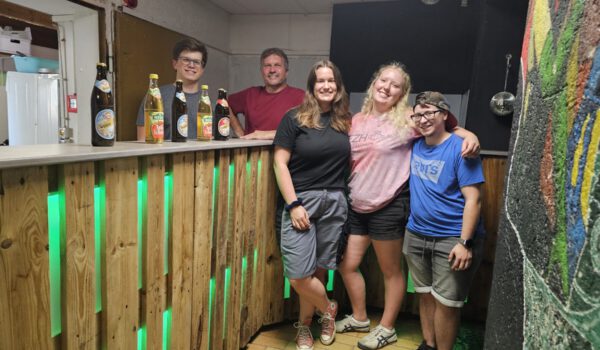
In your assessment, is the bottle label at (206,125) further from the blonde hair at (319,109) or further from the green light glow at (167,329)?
the green light glow at (167,329)

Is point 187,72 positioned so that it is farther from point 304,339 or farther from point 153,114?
point 304,339

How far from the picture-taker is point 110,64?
2.92 metres

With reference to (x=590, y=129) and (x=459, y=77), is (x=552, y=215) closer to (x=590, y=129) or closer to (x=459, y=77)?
(x=590, y=129)

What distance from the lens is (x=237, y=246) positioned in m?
1.92

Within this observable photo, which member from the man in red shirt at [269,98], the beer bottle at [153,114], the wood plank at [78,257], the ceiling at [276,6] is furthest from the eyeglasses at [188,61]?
the ceiling at [276,6]

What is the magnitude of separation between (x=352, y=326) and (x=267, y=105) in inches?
59.3

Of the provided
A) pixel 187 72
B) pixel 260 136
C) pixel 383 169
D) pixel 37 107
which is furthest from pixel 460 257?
pixel 37 107

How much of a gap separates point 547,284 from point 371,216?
135 cm

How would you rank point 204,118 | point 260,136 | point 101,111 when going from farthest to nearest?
point 260,136 → point 204,118 → point 101,111

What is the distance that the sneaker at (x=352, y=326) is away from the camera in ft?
7.66

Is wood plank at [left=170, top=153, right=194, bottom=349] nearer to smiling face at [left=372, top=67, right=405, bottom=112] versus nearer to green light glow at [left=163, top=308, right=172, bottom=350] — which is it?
green light glow at [left=163, top=308, right=172, bottom=350]

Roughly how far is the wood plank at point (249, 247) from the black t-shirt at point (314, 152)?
188 mm

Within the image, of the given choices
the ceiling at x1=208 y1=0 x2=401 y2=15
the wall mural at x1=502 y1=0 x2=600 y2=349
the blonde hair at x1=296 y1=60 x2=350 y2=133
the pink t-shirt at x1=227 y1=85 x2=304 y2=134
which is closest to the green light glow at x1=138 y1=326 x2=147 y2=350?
the blonde hair at x1=296 y1=60 x2=350 y2=133

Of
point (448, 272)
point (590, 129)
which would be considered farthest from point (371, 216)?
point (590, 129)
